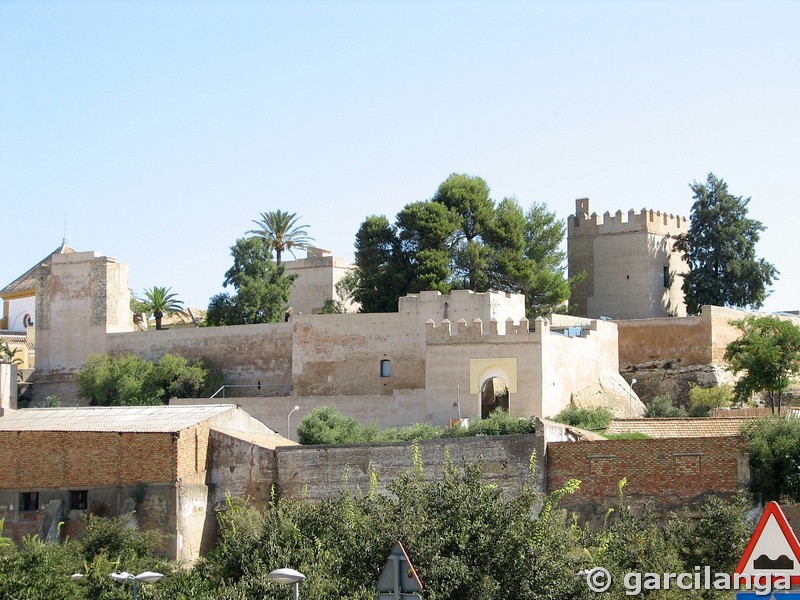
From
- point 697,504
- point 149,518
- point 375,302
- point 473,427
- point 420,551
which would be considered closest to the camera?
point 420,551

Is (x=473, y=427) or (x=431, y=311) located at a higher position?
(x=431, y=311)

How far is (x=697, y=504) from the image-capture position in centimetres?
2475

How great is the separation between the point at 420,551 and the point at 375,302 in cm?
2840

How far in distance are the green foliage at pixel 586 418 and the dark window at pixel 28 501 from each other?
13452mm

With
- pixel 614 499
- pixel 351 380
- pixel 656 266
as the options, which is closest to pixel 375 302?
pixel 351 380

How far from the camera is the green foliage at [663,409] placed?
4028cm

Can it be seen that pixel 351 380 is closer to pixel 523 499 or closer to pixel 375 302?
pixel 375 302

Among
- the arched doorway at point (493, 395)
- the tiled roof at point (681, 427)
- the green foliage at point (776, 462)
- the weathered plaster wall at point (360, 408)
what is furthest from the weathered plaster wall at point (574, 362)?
the green foliage at point (776, 462)

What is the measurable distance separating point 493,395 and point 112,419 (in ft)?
39.7

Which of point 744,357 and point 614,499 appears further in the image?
point 744,357

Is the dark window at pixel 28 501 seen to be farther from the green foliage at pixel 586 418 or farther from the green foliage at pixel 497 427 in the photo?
the green foliage at pixel 586 418

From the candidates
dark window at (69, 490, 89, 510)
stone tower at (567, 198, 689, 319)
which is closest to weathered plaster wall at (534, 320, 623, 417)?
stone tower at (567, 198, 689, 319)

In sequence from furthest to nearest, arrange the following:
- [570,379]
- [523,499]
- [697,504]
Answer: [570,379] → [697,504] → [523,499]

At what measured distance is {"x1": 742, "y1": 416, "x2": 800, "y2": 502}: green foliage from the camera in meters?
24.2
